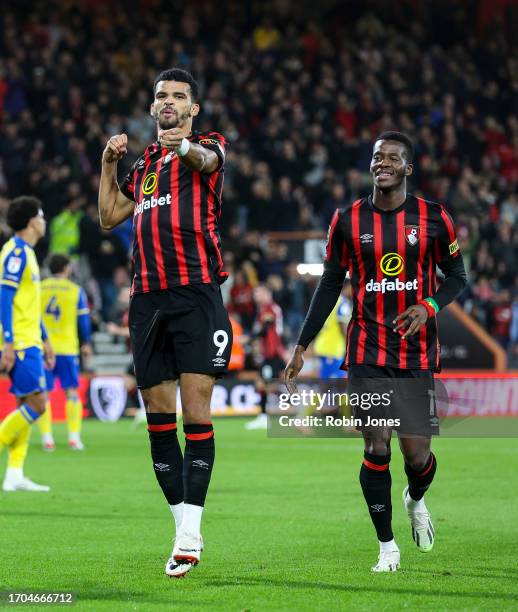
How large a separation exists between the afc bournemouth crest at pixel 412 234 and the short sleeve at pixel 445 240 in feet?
0.42

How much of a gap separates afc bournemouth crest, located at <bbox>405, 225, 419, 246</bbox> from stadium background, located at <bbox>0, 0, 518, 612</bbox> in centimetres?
164

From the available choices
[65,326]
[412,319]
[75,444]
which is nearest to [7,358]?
[412,319]

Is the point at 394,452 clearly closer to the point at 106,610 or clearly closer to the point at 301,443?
the point at 301,443

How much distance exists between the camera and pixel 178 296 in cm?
624

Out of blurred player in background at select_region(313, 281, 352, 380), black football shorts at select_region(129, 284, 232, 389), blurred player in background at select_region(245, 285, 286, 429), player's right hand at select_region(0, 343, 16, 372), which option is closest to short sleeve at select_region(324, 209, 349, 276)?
black football shorts at select_region(129, 284, 232, 389)

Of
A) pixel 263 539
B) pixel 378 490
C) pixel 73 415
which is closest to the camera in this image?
pixel 378 490

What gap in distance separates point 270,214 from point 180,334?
16.1 m

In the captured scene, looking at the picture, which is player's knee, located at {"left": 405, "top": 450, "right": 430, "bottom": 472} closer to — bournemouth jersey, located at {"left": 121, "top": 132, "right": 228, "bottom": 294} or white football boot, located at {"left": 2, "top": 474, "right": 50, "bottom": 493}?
bournemouth jersey, located at {"left": 121, "top": 132, "right": 228, "bottom": 294}

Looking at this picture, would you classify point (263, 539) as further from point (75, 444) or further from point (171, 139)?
point (75, 444)

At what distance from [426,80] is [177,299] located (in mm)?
21490

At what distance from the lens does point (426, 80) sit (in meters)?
26.8

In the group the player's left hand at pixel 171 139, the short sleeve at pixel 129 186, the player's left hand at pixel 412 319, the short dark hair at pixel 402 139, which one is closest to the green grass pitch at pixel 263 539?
the player's left hand at pixel 412 319

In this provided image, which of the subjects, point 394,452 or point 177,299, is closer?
point 177,299

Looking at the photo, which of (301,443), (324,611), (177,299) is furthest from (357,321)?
(301,443)
